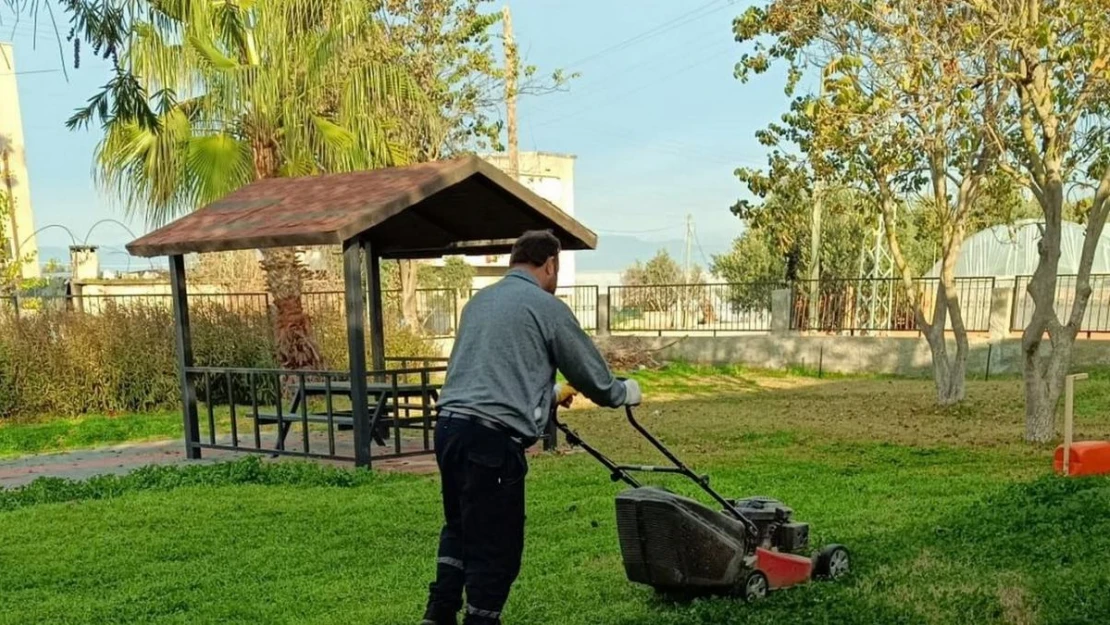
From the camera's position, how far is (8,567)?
576 cm

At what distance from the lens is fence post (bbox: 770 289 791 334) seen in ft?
69.8

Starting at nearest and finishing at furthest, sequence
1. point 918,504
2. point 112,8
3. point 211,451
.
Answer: point 112,8 < point 918,504 < point 211,451

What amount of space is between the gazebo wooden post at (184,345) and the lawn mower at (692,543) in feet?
22.2

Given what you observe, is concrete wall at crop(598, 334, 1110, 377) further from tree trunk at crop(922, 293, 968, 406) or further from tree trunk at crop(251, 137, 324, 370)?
tree trunk at crop(251, 137, 324, 370)

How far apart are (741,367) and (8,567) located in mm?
17406

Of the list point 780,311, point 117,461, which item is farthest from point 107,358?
point 780,311

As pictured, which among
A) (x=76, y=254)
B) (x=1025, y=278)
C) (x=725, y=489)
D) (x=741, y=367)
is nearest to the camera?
(x=725, y=489)

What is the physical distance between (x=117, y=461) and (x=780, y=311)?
15.3 m

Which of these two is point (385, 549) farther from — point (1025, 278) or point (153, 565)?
point (1025, 278)

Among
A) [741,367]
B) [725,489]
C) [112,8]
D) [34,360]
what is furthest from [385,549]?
[741,367]

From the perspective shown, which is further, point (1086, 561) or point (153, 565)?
point (153, 565)

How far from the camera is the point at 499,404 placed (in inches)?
145

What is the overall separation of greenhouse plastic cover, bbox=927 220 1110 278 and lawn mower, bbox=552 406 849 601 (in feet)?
77.9

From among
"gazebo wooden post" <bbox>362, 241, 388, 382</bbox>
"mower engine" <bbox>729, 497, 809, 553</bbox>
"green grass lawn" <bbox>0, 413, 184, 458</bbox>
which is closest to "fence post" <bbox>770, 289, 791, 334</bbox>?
"gazebo wooden post" <bbox>362, 241, 388, 382</bbox>
